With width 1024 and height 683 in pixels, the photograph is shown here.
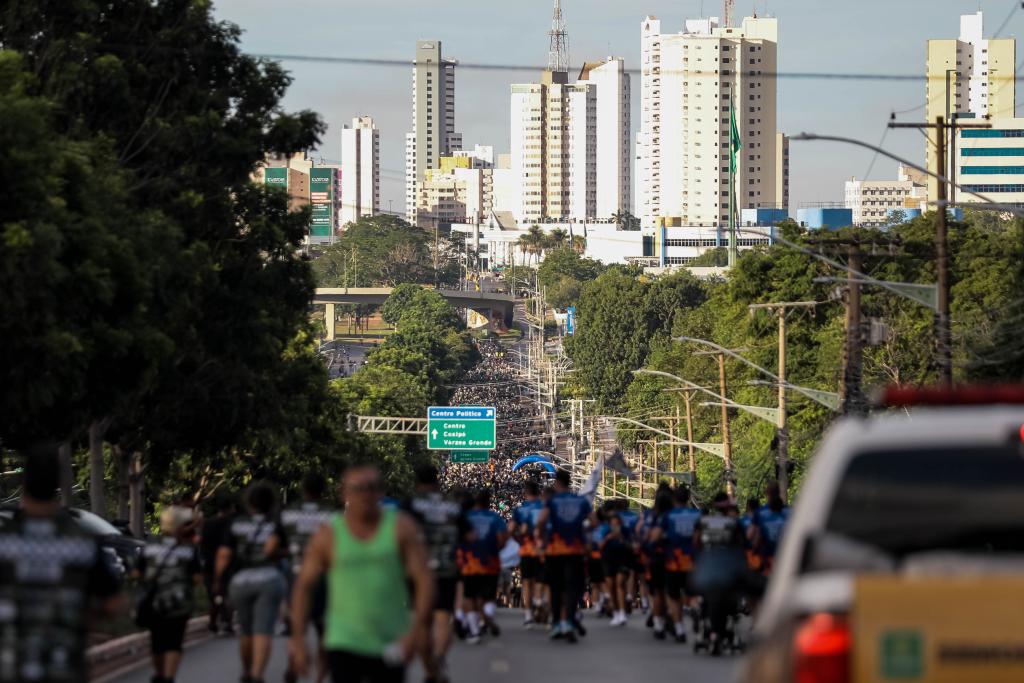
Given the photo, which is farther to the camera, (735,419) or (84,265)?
(735,419)

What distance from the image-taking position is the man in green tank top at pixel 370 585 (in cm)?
965

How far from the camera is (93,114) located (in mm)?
40938

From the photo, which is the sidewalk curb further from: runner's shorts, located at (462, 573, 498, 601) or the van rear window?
the van rear window

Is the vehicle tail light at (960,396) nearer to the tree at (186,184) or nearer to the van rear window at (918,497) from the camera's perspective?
the van rear window at (918,497)

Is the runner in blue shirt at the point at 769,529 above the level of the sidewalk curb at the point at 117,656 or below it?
above

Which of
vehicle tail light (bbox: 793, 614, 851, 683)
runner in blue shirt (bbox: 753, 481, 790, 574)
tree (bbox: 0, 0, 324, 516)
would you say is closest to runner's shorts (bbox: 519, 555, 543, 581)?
runner in blue shirt (bbox: 753, 481, 790, 574)

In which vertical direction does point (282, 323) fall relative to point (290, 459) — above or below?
above

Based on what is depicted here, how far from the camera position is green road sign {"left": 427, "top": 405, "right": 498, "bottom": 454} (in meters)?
86.6

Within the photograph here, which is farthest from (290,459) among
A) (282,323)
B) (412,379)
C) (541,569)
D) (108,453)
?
(412,379)

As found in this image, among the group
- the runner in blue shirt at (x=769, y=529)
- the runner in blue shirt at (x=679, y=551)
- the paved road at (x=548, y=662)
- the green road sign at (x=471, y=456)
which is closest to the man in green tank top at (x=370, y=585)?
the paved road at (x=548, y=662)

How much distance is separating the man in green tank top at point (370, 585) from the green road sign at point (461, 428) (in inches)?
2990

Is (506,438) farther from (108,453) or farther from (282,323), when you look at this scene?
(282,323)

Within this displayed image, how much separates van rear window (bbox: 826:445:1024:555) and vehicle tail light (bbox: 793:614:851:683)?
898mm

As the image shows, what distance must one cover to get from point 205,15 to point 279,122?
2723 mm
